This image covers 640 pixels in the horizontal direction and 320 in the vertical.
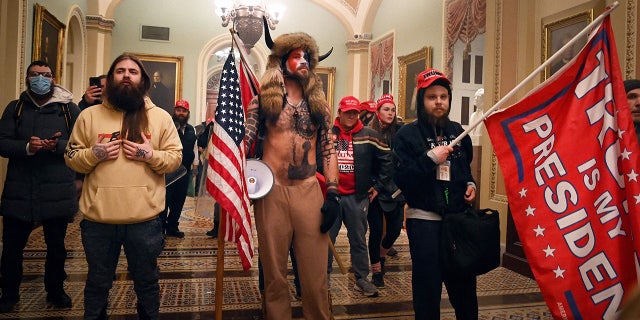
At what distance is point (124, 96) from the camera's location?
2.73 m

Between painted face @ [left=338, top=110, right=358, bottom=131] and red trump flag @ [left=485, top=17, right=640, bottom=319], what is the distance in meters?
2.04

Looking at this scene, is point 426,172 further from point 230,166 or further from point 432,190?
point 230,166

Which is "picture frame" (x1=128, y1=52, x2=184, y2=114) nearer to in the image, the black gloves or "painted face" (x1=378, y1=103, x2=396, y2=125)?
"painted face" (x1=378, y1=103, x2=396, y2=125)

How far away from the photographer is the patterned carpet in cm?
377

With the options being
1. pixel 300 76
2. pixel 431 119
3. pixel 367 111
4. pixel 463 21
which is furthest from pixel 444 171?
pixel 463 21

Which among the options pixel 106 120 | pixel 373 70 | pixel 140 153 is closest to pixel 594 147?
pixel 140 153

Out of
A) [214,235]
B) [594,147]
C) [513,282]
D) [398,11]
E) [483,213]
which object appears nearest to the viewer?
[594,147]

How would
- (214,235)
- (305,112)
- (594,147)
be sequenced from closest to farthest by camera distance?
1. (594,147)
2. (305,112)
3. (214,235)

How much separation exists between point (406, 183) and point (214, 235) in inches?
195

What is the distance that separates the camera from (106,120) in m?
2.74

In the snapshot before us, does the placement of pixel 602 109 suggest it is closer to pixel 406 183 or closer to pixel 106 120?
pixel 406 183

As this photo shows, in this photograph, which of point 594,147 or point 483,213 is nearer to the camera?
point 594,147

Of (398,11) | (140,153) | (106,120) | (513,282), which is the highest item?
(398,11)

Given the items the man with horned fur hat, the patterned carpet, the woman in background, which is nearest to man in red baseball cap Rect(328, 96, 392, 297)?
the woman in background
